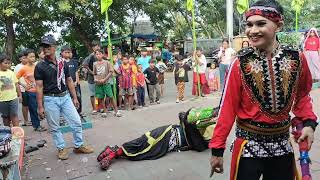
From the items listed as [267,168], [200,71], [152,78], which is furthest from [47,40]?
[200,71]

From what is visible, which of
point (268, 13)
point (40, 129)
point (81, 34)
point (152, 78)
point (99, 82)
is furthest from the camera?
point (81, 34)

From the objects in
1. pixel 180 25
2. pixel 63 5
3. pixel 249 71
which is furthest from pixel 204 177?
pixel 180 25

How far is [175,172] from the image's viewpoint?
4855 mm

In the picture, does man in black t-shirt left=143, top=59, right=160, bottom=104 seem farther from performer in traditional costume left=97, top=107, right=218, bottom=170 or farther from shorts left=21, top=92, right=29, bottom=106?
performer in traditional costume left=97, top=107, right=218, bottom=170

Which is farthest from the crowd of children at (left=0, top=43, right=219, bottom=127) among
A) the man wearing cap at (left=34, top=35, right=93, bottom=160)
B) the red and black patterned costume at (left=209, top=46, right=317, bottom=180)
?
the red and black patterned costume at (left=209, top=46, right=317, bottom=180)

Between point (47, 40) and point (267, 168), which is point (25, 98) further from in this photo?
point (267, 168)

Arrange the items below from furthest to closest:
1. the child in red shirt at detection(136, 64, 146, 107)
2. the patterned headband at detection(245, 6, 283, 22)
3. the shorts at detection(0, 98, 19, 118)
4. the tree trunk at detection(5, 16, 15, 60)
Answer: the tree trunk at detection(5, 16, 15, 60) → the child in red shirt at detection(136, 64, 146, 107) → the shorts at detection(0, 98, 19, 118) → the patterned headband at detection(245, 6, 283, 22)

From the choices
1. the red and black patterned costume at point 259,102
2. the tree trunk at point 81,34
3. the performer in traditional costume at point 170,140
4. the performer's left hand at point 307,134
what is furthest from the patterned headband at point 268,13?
the tree trunk at point 81,34

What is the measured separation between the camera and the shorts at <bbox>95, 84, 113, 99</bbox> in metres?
8.94

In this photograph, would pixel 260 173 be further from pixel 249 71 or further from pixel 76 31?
pixel 76 31

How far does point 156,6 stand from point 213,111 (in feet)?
57.7

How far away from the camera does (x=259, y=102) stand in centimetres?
240

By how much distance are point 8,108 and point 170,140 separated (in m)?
3.06

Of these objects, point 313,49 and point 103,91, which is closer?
point 103,91
